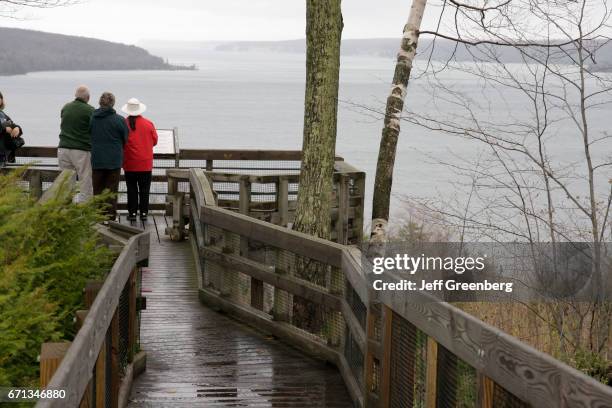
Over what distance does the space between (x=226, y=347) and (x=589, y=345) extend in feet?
15.2

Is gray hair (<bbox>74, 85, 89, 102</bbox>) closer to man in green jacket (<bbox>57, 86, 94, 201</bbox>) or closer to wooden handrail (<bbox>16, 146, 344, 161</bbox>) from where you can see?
man in green jacket (<bbox>57, 86, 94, 201</bbox>)

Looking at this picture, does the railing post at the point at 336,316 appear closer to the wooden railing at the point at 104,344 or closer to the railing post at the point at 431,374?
the wooden railing at the point at 104,344

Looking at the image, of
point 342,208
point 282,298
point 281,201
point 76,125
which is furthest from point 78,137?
point 282,298

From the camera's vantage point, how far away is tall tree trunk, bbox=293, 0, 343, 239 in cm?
1174

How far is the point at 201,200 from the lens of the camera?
470 inches

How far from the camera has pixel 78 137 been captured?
1429 cm

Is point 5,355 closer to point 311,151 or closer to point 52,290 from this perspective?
point 52,290

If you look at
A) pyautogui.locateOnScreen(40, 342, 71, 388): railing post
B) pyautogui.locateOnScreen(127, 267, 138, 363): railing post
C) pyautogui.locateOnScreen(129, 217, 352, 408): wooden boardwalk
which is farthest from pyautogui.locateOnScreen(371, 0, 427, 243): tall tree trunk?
pyautogui.locateOnScreen(40, 342, 71, 388): railing post

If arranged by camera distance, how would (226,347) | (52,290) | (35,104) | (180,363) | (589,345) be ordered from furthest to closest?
(35,104) → (589,345) → (226,347) → (180,363) → (52,290)

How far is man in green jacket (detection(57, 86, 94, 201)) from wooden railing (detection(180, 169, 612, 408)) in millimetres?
2420

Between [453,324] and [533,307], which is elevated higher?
[453,324]

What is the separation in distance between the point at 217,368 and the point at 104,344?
9.97 feet

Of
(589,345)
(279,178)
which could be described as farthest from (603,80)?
(279,178)

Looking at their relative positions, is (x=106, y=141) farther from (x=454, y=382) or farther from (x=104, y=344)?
(x=454, y=382)
